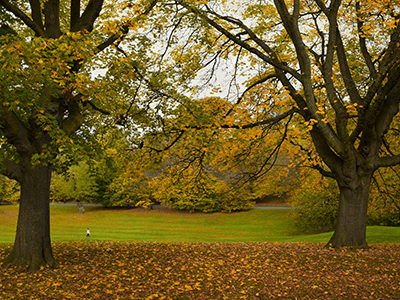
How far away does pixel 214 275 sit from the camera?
7.09 metres

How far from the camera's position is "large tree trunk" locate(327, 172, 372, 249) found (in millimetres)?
9492

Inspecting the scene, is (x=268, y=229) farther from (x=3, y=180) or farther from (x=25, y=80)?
(x=3, y=180)

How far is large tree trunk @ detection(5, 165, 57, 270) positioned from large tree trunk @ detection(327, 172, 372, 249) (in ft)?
25.9

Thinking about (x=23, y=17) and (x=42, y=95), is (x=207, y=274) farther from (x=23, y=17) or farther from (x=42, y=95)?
(x=23, y=17)

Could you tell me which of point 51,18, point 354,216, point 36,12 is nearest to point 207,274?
point 354,216

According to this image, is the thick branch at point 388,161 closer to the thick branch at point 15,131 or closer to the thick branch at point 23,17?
the thick branch at point 15,131

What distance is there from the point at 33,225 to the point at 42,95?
325cm

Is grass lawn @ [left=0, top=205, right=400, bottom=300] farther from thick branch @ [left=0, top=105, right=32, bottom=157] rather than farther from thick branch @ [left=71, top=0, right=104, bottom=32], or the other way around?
thick branch @ [left=71, top=0, right=104, bottom=32]

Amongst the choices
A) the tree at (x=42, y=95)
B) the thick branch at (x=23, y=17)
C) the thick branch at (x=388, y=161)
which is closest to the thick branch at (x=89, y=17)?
the tree at (x=42, y=95)

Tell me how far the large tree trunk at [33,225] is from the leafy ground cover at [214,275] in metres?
0.40

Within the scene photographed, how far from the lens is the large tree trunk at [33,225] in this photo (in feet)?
26.0

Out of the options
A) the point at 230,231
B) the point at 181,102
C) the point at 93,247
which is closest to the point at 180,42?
the point at 181,102

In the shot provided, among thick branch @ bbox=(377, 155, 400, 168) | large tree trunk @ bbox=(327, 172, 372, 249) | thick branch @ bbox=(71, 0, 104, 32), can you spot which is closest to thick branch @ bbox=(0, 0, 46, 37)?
thick branch @ bbox=(71, 0, 104, 32)

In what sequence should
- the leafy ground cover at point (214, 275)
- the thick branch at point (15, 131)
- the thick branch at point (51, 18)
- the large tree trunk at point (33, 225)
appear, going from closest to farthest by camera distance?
the leafy ground cover at point (214, 275) < the thick branch at point (15, 131) < the large tree trunk at point (33, 225) < the thick branch at point (51, 18)
